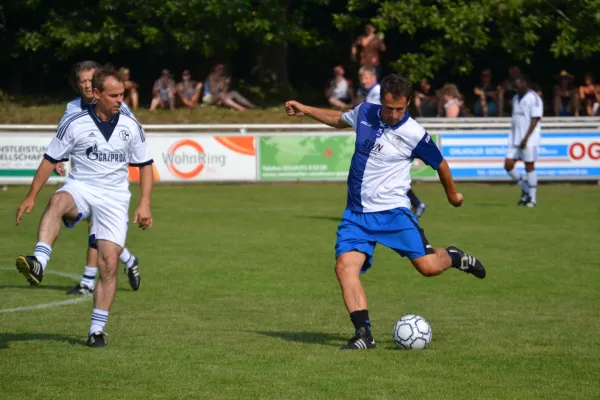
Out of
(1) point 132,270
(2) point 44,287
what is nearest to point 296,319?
(1) point 132,270

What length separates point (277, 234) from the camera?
16.1 meters

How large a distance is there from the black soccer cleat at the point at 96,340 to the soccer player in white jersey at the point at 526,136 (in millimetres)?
13432

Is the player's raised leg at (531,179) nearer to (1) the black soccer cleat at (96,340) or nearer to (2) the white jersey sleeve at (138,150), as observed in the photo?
(2) the white jersey sleeve at (138,150)

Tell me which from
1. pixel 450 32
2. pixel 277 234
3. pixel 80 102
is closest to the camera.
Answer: pixel 80 102

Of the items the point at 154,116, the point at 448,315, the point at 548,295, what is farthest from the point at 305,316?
the point at 154,116

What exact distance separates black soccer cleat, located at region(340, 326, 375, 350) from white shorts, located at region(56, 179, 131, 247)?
68.6 inches

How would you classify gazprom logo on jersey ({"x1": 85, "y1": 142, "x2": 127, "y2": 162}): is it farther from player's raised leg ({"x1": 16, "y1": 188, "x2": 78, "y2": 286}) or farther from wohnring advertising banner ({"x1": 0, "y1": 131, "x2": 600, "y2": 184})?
wohnring advertising banner ({"x1": 0, "y1": 131, "x2": 600, "y2": 184})

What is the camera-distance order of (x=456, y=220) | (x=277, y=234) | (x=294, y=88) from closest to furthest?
(x=277, y=234), (x=456, y=220), (x=294, y=88)

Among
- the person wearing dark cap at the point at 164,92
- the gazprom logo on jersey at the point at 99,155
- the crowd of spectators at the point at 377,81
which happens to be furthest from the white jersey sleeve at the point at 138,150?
the person wearing dark cap at the point at 164,92

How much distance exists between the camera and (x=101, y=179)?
840 cm

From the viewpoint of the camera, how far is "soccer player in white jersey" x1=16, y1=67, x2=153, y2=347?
8.11m

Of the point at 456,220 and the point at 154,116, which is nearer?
the point at 456,220

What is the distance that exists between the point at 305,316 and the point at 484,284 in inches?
105

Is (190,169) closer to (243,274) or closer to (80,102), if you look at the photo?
(243,274)
